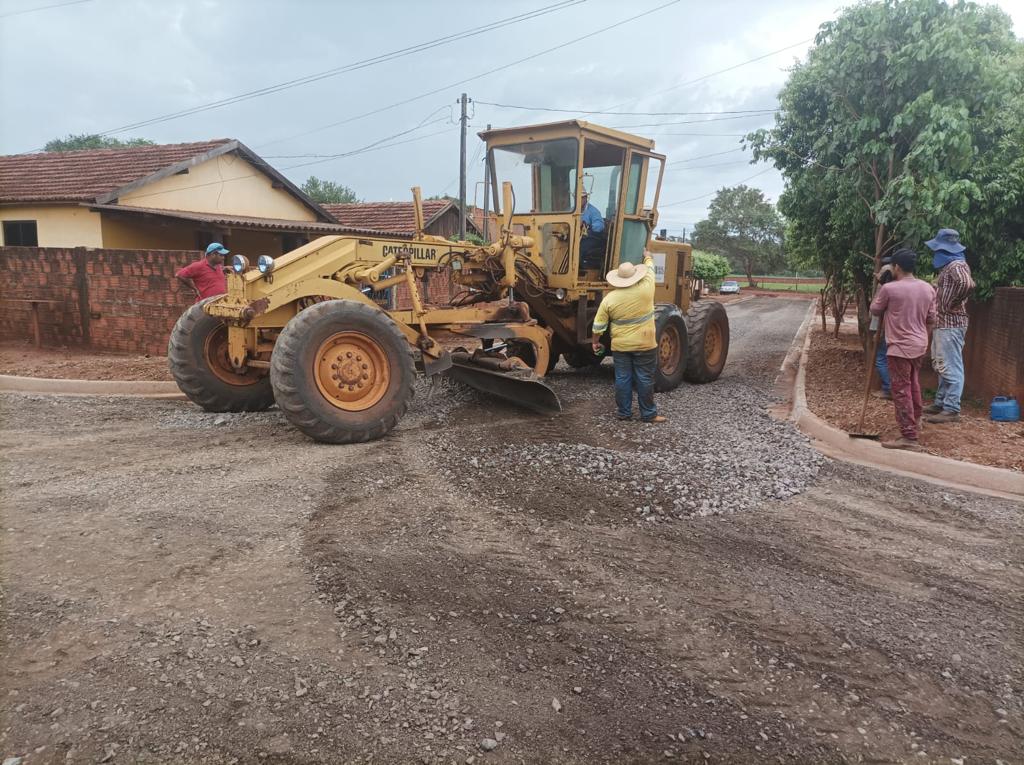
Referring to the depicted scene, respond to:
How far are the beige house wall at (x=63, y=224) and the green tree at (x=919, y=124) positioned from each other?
13.4 metres

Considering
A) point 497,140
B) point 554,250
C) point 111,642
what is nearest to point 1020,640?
point 111,642

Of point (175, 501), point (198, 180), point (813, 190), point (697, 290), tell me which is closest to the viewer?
point (175, 501)

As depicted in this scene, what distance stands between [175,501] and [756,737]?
368cm

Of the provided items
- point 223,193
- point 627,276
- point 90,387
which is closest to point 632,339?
point 627,276

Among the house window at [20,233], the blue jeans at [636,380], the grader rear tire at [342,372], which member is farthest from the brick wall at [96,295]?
the blue jeans at [636,380]

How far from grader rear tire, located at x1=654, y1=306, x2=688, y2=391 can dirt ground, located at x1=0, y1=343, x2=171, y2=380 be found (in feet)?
19.7

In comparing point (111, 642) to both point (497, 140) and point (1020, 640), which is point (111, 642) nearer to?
point (1020, 640)

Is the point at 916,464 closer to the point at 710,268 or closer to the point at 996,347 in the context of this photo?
the point at 996,347

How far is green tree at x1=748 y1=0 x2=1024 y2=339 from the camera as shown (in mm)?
7473

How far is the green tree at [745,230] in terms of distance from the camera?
61.3 meters

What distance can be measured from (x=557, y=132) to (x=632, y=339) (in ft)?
8.23

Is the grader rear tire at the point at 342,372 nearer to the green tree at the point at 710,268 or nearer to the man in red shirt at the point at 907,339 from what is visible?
the man in red shirt at the point at 907,339

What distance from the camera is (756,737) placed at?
254 centimetres

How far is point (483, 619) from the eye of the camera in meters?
3.27
